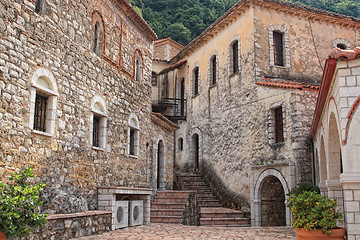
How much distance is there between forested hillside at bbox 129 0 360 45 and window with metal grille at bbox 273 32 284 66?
16318 mm

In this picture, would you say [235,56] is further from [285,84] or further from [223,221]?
[223,221]

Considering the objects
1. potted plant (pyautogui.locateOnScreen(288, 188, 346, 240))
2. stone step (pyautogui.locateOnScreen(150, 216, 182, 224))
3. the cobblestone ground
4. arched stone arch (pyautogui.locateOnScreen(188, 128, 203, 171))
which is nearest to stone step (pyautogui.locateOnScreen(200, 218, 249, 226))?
stone step (pyautogui.locateOnScreen(150, 216, 182, 224))

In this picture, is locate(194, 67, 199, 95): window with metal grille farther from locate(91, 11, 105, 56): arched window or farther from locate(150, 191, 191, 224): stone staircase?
locate(91, 11, 105, 56): arched window

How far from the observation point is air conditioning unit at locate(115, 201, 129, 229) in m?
11.0

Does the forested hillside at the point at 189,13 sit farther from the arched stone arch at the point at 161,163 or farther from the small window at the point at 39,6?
the small window at the point at 39,6

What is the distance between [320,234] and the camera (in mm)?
6949

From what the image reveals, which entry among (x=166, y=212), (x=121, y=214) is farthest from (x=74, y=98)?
(x=166, y=212)

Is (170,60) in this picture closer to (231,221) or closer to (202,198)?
(202,198)

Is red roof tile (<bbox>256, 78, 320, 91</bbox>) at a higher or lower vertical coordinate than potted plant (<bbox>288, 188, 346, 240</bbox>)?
higher

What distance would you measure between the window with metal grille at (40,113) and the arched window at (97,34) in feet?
10.4

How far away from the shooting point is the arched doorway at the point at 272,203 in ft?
49.5

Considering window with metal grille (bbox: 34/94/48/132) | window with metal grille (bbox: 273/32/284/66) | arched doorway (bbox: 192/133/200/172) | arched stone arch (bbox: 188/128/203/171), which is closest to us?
window with metal grille (bbox: 34/94/48/132)

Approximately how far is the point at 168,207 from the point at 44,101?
7079mm

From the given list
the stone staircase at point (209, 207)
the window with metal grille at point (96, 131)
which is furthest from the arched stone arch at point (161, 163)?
the window with metal grille at point (96, 131)
